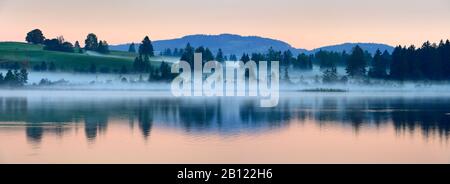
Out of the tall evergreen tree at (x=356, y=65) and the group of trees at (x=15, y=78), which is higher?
the tall evergreen tree at (x=356, y=65)

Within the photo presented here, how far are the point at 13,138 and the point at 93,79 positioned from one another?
158 m

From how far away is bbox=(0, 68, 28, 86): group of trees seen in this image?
18912 cm

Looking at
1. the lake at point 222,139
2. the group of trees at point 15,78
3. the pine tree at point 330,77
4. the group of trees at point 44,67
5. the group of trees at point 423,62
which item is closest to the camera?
the lake at point 222,139

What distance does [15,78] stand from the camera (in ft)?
627

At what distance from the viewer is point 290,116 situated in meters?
66.2

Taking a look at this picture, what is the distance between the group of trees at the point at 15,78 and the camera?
189 meters

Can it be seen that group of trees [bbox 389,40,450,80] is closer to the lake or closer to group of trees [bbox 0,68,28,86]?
group of trees [bbox 0,68,28,86]

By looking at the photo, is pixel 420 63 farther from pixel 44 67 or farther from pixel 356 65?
pixel 44 67

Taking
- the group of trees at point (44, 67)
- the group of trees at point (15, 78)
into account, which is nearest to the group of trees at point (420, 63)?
the group of trees at point (44, 67)

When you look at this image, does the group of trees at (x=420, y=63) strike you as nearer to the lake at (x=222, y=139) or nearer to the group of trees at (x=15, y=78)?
the group of trees at (x=15, y=78)
